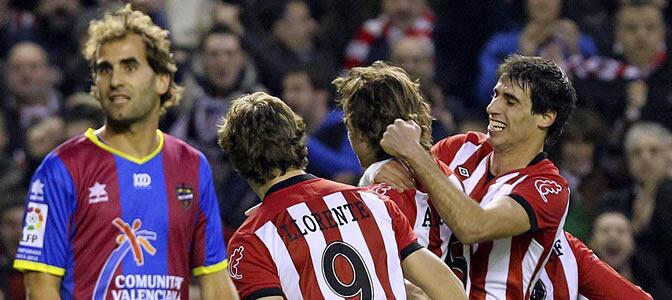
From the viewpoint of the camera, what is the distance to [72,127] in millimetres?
10273

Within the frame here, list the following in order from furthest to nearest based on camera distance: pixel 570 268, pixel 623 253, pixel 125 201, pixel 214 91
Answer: pixel 214 91 < pixel 623 253 < pixel 570 268 < pixel 125 201

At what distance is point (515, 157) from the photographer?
21.4 ft

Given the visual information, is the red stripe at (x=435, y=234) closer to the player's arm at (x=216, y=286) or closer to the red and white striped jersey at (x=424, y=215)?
the red and white striped jersey at (x=424, y=215)

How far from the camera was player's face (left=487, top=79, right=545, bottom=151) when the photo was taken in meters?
6.42

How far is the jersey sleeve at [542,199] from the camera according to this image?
20.6 ft

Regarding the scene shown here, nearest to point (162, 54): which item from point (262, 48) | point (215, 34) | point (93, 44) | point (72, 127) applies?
point (93, 44)

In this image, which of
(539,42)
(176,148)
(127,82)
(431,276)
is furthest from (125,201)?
(539,42)

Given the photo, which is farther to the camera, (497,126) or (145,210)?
(145,210)

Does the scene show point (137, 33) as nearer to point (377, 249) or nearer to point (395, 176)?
point (395, 176)

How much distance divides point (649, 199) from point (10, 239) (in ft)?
14.9

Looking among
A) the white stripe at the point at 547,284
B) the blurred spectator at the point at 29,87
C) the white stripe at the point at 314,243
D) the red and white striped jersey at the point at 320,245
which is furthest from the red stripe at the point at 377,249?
the blurred spectator at the point at 29,87

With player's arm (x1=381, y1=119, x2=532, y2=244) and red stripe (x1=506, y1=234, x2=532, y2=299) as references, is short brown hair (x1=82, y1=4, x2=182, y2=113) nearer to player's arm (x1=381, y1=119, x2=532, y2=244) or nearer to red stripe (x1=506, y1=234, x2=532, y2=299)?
player's arm (x1=381, y1=119, x2=532, y2=244)

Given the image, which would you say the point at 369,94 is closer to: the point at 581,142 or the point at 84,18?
the point at 581,142

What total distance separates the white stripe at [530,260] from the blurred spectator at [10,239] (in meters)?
4.48
